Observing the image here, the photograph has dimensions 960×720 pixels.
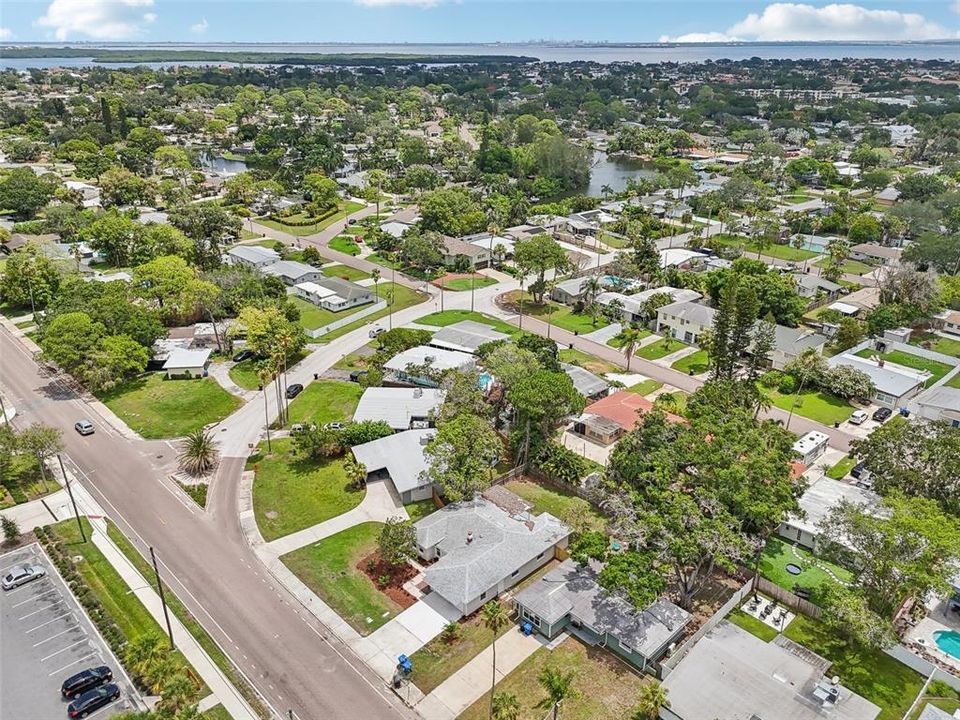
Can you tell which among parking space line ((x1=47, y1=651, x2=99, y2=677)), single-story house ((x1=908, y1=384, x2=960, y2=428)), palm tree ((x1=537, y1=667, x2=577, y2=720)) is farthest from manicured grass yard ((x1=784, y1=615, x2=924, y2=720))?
parking space line ((x1=47, y1=651, x2=99, y2=677))

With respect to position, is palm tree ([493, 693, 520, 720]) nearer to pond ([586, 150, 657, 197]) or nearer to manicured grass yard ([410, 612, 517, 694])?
manicured grass yard ([410, 612, 517, 694])

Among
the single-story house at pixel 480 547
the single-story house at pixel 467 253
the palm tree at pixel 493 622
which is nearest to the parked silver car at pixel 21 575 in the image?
the single-story house at pixel 480 547

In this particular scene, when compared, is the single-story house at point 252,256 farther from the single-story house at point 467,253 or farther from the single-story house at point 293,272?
the single-story house at point 467,253

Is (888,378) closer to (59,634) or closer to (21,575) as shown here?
(59,634)

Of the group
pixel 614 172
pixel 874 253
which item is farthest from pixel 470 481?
pixel 614 172

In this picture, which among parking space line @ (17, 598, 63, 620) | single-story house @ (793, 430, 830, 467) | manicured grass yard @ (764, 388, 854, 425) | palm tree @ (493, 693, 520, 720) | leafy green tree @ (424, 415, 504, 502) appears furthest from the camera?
manicured grass yard @ (764, 388, 854, 425)

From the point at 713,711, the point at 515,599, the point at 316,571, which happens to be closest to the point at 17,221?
the point at 316,571

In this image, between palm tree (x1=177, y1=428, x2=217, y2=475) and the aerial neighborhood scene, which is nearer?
the aerial neighborhood scene
